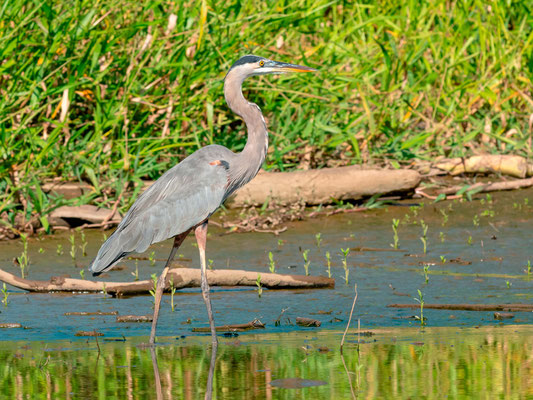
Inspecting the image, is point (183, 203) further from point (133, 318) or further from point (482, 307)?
point (482, 307)

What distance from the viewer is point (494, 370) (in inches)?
186

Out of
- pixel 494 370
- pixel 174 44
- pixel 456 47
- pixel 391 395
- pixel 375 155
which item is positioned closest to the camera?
pixel 391 395

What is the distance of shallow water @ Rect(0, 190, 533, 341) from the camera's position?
5957 millimetres

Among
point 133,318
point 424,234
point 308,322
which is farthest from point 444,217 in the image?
point 133,318

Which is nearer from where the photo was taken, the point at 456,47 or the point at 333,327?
the point at 333,327

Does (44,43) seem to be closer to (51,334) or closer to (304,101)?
(304,101)

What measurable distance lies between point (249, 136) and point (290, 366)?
1987 mm

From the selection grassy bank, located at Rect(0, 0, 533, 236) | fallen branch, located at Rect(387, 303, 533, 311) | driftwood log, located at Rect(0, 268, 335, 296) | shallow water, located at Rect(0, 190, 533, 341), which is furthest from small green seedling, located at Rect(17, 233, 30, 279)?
fallen branch, located at Rect(387, 303, 533, 311)

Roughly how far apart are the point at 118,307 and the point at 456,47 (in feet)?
18.7

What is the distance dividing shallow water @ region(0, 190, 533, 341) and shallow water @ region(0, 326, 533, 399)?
13.1 inches

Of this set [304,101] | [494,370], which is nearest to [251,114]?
[494,370]

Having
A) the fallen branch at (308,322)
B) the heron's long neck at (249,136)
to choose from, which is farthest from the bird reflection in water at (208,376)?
the heron's long neck at (249,136)

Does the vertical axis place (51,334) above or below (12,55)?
below

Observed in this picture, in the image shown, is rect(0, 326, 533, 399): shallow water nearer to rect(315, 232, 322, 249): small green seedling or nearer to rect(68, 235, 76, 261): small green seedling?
rect(68, 235, 76, 261): small green seedling
